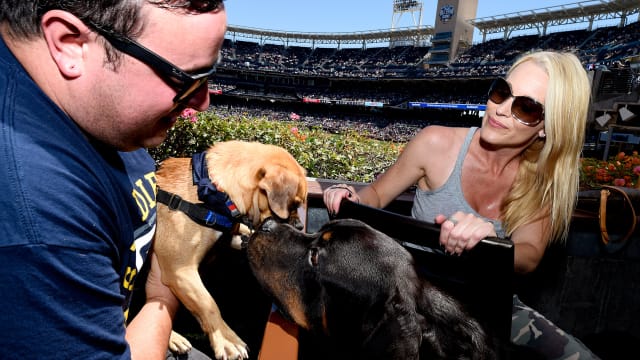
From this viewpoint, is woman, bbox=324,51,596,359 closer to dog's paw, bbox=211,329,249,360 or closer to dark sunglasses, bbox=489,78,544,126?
dark sunglasses, bbox=489,78,544,126

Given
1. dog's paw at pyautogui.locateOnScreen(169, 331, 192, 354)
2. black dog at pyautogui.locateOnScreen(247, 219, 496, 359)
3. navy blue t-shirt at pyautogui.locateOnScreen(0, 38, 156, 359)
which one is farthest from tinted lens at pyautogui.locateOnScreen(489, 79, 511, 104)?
dog's paw at pyautogui.locateOnScreen(169, 331, 192, 354)

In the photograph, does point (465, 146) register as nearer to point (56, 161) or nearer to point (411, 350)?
point (411, 350)

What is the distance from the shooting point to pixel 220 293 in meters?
3.63

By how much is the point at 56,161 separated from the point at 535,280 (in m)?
3.70

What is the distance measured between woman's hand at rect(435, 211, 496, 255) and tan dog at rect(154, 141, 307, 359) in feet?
4.30

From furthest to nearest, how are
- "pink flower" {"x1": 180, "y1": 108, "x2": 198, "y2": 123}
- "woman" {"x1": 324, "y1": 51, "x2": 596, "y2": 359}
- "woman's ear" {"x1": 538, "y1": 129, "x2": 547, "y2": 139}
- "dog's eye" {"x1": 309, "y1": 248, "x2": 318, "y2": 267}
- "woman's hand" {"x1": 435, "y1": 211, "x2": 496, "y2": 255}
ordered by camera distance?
"pink flower" {"x1": 180, "y1": 108, "x2": 198, "y2": 123}, "woman's ear" {"x1": 538, "y1": 129, "x2": 547, "y2": 139}, "woman" {"x1": 324, "y1": 51, "x2": 596, "y2": 359}, "dog's eye" {"x1": 309, "y1": 248, "x2": 318, "y2": 267}, "woman's hand" {"x1": 435, "y1": 211, "x2": 496, "y2": 255}

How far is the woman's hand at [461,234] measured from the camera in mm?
1812

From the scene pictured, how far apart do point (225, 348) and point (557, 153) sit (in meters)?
2.92

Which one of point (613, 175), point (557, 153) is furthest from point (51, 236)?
point (613, 175)

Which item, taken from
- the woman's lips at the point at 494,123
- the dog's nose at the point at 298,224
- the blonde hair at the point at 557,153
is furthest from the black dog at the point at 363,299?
the woman's lips at the point at 494,123

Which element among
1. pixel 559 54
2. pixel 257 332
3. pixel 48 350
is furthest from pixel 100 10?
pixel 257 332

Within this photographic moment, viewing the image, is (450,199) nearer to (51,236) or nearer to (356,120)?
(51,236)

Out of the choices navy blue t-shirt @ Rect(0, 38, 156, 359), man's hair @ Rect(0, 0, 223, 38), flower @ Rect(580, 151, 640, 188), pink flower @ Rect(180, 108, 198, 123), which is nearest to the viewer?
navy blue t-shirt @ Rect(0, 38, 156, 359)

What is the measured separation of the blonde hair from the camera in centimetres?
251
